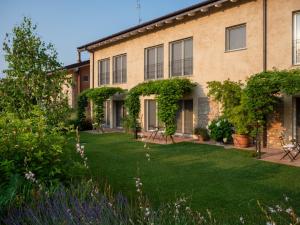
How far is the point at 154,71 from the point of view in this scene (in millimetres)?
22188

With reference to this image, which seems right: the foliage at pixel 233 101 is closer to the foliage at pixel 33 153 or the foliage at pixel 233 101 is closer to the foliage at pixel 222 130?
the foliage at pixel 222 130

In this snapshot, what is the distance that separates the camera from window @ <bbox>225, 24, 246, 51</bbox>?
16281mm

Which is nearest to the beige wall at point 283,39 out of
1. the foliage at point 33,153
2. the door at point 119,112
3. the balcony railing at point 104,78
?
the foliage at point 33,153

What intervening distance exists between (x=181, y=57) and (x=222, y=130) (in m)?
5.48

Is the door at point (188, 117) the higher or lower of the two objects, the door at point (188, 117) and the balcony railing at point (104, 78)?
the lower

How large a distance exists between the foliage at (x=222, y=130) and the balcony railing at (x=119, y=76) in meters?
10.3

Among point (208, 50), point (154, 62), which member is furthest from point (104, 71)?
point (208, 50)

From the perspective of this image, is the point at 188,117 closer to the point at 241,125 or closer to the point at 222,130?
the point at 222,130

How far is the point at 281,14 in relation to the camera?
47.4 feet

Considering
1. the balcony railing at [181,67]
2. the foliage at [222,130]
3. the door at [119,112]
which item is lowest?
the foliage at [222,130]

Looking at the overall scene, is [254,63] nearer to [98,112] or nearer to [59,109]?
[59,109]

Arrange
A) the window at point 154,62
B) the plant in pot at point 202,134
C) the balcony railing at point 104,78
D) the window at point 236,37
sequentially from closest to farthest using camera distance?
the window at point 236,37 → the plant in pot at point 202,134 → the window at point 154,62 → the balcony railing at point 104,78

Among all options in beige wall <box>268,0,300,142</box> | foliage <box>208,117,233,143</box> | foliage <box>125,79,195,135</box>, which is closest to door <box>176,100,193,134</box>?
foliage <box>125,79,195,135</box>

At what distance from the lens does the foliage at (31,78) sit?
8547 millimetres
